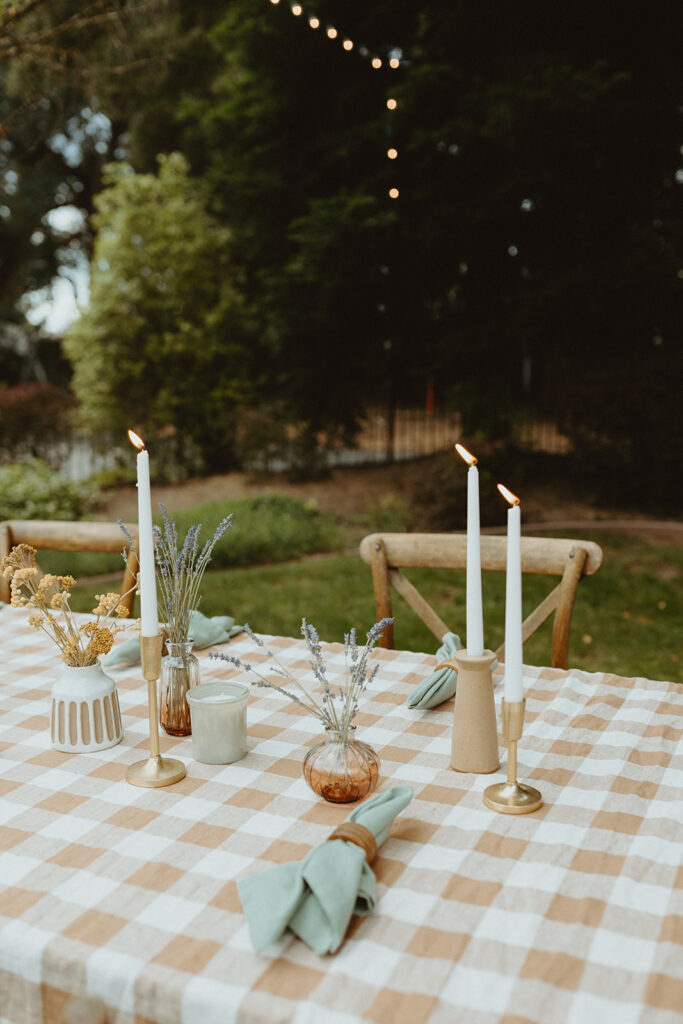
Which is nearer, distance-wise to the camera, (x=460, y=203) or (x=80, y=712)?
(x=80, y=712)

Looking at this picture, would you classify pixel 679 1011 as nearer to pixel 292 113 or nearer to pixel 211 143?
pixel 292 113

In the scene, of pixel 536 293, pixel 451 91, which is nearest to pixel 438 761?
pixel 536 293

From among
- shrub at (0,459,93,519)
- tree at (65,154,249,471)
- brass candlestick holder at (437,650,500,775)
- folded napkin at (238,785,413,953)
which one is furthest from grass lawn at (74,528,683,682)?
tree at (65,154,249,471)

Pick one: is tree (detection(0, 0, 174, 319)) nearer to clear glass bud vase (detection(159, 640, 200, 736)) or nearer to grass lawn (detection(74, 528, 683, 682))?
grass lawn (detection(74, 528, 683, 682))

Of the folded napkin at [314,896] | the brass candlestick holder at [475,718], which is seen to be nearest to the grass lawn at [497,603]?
the brass candlestick holder at [475,718]

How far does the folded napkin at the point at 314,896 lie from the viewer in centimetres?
92

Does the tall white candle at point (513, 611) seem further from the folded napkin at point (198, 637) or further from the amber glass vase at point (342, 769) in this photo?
the folded napkin at point (198, 637)

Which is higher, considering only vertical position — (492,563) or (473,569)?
(473,569)

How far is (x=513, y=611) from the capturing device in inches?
43.6

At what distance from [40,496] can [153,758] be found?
703 centimetres

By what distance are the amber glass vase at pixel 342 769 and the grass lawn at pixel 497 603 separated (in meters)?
3.37

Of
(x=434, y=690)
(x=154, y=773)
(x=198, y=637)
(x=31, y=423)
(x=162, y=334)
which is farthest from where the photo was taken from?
(x=162, y=334)

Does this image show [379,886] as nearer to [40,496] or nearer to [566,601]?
[566,601]

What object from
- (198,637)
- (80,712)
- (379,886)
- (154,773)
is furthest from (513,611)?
(198,637)
